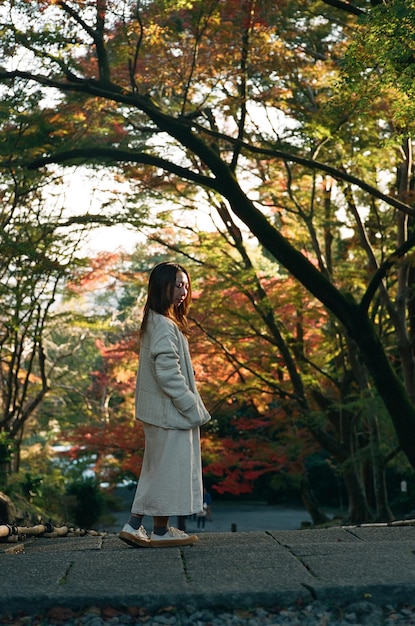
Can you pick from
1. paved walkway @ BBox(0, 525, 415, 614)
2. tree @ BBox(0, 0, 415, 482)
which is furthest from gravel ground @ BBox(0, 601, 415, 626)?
tree @ BBox(0, 0, 415, 482)

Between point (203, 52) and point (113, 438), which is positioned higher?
point (203, 52)

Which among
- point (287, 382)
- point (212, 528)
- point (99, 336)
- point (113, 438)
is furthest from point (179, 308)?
point (99, 336)

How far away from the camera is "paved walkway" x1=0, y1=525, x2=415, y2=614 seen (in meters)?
3.82

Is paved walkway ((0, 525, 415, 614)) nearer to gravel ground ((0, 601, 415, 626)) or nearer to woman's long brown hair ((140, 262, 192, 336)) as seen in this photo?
gravel ground ((0, 601, 415, 626))

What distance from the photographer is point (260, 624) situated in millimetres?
3674

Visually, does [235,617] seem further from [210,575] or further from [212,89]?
[212,89]

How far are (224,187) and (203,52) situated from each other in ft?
7.54

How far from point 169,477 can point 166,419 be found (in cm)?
36

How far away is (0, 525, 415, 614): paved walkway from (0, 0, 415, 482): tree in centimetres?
578

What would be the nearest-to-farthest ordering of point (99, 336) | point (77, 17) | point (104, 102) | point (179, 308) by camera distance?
point (179, 308)
point (77, 17)
point (104, 102)
point (99, 336)

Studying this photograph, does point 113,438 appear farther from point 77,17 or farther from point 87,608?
point 87,608

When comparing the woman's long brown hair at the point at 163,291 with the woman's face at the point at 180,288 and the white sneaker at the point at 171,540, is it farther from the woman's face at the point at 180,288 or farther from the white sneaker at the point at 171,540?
the white sneaker at the point at 171,540

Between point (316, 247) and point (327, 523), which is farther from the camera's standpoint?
point (327, 523)

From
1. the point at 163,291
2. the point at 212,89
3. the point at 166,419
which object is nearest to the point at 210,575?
the point at 166,419
